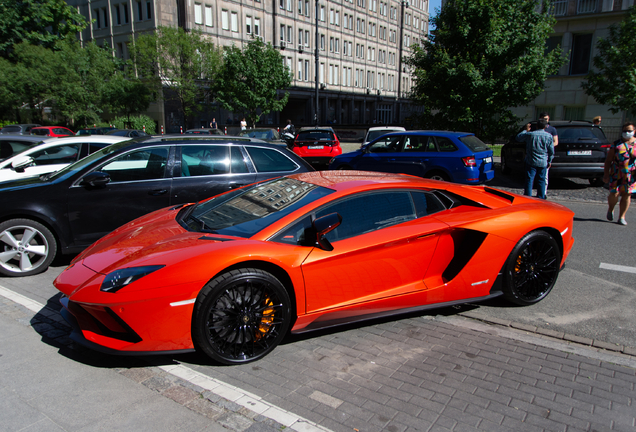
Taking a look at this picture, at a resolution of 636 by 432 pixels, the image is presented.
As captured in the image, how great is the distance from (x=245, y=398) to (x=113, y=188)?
3880 millimetres

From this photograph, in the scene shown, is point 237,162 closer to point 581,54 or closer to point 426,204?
point 426,204

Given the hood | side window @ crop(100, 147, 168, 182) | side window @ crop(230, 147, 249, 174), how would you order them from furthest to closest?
1. side window @ crop(230, 147, 249, 174)
2. side window @ crop(100, 147, 168, 182)
3. the hood

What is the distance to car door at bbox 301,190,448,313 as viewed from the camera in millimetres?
3447

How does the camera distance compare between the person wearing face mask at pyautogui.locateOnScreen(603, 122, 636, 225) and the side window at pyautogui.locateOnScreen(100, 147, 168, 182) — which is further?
the person wearing face mask at pyautogui.locateOnScreen(603, 122, 636, 225)

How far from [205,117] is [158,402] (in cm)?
5123

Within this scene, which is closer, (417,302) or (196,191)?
(417,302)

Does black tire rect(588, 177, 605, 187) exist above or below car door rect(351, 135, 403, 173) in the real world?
below

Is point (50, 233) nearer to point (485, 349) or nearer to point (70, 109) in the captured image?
point (485, 349)

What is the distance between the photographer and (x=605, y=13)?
26.2 meters

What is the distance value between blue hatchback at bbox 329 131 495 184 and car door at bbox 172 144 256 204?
5.48 meters

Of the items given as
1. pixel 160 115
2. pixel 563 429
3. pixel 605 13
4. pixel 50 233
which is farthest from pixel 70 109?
pixel 563 429

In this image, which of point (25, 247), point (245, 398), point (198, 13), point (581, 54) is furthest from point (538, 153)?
point (198, 13)

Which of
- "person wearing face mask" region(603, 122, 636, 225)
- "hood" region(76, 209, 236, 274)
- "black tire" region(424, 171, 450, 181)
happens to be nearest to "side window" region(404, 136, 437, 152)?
"black tire" region(424, 171, 450, 181)

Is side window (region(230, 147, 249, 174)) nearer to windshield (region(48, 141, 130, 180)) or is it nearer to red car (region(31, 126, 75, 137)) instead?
windshield (region(48, 141, 130, 180))
